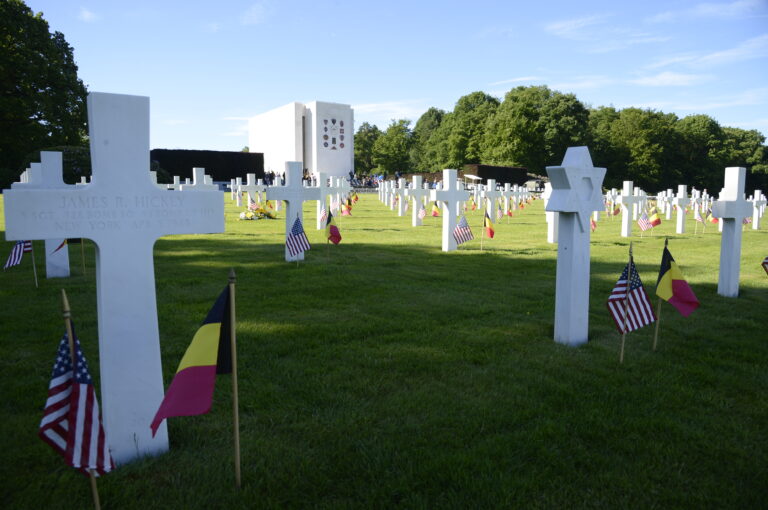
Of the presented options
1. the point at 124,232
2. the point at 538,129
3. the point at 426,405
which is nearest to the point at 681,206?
the point at 426,405

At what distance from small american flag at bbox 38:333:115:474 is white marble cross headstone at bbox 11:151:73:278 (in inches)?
198

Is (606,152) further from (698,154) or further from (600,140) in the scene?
(698,154)

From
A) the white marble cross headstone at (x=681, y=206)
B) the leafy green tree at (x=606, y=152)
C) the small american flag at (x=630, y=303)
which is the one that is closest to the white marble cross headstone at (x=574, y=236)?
the small american flag at (x=630, y=303)

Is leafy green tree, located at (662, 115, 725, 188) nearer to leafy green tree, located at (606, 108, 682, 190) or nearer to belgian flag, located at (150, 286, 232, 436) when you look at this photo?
leafy green tree, located at (606, 108, 682, 190)

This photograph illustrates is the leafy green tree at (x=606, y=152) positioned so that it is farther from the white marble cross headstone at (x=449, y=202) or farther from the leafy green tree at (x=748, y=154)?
the white marble cross headstone at (x=449, y=202)

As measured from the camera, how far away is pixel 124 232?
321 cm

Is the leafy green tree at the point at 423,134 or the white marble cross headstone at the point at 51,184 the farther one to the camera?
the leafy green tree at the point at 423,134

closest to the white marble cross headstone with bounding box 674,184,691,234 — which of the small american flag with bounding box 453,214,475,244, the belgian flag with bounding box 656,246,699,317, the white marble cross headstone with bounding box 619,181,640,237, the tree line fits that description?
the white marble cross headstone with bounding box 619,181,640,237

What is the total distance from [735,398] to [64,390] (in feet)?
15.2

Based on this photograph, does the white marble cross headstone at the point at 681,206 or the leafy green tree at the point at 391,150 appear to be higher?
the leafy green tree at the point at 391,150

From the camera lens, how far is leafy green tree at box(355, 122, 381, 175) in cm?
9144

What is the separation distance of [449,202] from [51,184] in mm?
8887

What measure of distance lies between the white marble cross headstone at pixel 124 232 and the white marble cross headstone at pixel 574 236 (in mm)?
3538

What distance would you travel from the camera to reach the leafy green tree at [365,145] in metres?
91.4
